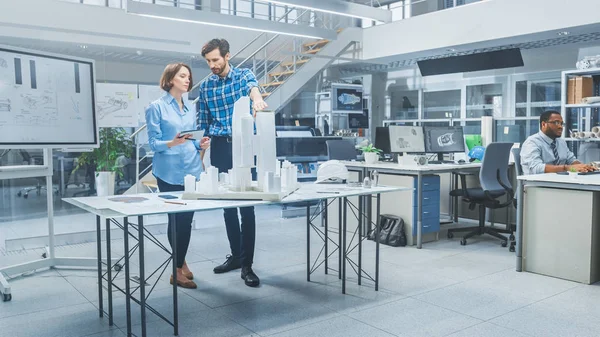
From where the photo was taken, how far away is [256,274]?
376cm

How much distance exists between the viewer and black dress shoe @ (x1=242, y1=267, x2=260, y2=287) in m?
3.41

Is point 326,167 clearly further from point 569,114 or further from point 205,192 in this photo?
point 569,114

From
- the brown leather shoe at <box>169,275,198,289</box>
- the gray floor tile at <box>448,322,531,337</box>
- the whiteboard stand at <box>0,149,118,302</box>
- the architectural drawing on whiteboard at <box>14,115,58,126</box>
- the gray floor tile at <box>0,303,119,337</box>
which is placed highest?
the architectural drawing on whiteboard at <box>14,115,58,126</box>

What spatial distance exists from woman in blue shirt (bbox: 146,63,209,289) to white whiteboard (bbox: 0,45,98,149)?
2.64 feet

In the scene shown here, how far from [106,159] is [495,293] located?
354cm

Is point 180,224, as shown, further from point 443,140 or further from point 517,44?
point 517,44

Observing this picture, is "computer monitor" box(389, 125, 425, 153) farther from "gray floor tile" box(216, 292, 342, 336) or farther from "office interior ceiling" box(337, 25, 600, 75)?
"office interior ceiling" box(337, 25, 600, 75)

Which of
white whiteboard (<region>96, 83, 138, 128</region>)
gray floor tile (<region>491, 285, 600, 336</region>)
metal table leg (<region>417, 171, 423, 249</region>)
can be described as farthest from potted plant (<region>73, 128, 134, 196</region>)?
gray floor tile (<region>491, 285, 600, 336</region>)

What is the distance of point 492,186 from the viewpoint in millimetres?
4902

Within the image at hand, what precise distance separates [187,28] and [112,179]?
386 centimetres

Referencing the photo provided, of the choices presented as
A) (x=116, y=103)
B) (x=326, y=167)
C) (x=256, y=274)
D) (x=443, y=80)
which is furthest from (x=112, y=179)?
(x=443, y=80)

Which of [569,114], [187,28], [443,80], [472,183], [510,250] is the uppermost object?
[187,28]

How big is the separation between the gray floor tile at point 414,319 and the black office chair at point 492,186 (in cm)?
205

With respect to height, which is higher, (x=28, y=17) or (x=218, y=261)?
(x=28, y=17)
